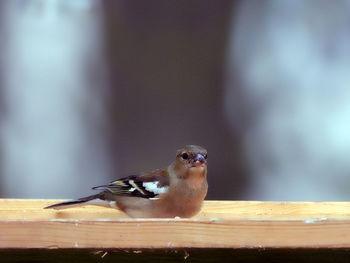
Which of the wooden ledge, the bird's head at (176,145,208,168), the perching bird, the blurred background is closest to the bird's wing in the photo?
the perching bird

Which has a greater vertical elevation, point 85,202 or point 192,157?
point 192,157

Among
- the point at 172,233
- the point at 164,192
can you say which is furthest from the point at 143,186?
the point at 172,233

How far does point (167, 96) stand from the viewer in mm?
6953

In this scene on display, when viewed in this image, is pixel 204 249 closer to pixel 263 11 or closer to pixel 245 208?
pixel 245 208

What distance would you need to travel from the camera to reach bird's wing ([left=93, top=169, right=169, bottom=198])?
4.19 metres

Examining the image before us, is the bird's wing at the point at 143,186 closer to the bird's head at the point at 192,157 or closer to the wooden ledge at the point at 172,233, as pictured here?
the bird's head at the point at 192,157

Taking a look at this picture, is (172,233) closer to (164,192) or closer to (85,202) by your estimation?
(164,192)

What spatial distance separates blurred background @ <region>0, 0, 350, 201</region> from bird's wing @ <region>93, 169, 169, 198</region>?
7.09ft

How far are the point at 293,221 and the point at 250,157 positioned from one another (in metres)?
4.26

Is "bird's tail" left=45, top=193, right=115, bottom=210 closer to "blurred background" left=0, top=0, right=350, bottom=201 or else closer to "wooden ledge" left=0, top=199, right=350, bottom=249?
"wooden ledge" left=0, top=199, right=350, bottom=249

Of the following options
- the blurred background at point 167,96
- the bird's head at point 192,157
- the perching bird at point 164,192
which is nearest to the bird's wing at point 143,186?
the perching bird at point 164,192

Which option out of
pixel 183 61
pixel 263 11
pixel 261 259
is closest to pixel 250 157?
pixel 183 61

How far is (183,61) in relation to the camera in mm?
6926

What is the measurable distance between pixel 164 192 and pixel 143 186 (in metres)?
0.16
